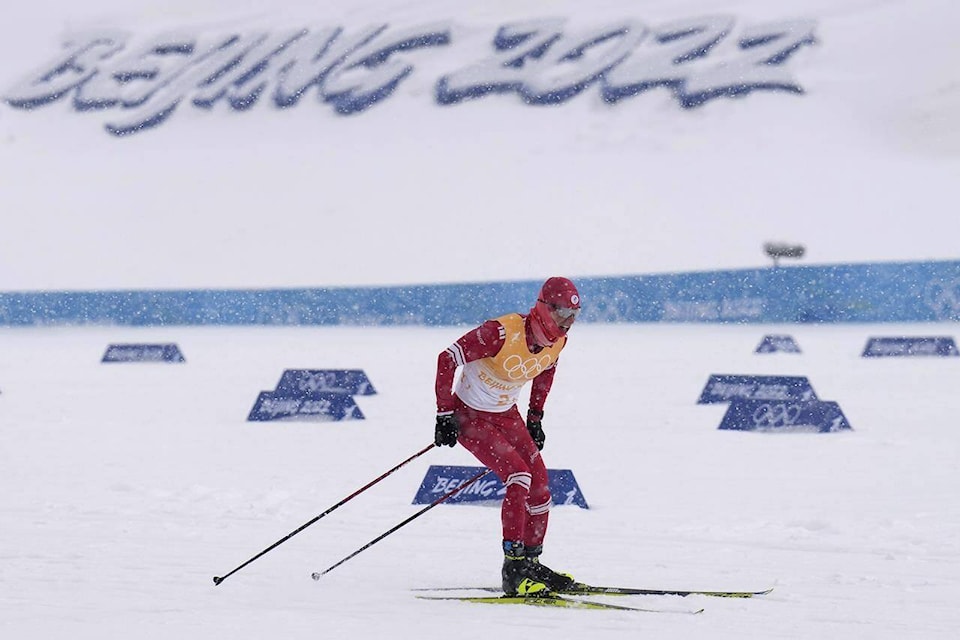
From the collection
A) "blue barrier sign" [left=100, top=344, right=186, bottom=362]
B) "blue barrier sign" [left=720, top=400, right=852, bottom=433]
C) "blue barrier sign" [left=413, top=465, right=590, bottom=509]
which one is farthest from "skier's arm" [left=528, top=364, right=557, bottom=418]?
"blue barrier sign" [left=100, top=344, right=186, bottom=362]

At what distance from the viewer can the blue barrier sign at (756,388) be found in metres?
12.8

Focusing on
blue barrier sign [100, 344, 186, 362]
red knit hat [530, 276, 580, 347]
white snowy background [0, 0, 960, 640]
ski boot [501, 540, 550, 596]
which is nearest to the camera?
red knit hat [530, 276, 580, 347]

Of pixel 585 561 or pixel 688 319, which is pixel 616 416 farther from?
pixel 688 319

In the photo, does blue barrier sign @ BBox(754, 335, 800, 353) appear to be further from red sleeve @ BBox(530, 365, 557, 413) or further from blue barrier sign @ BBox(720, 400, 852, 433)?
red sleeve @ BBox(530, 365, 557, 413)

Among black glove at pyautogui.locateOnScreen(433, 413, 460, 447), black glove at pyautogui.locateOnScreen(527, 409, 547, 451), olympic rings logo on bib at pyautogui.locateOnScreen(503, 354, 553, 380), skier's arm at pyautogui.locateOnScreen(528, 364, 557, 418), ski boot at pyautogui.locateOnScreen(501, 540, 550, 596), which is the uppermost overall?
olympic rings logo on bib at pyautogui.locateOnScreen(503, 354, 553, 380)

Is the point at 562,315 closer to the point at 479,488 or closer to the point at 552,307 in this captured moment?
the point at 552,307

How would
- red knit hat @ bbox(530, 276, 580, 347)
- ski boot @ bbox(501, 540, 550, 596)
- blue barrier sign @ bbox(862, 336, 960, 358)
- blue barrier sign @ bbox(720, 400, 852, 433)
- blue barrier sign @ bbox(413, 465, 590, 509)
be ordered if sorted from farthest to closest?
blue barrier sign @ bbox(862, 336, 960, 358) → blue barrier sign @ bbox(720, 400, 852, 433) → blue barrier sign @ bbox(413, 465, 590, 509) → ski boot @ bbox(501, 540, 550, 596) → red knit hat @ bbox(530, 276, 580, 347)

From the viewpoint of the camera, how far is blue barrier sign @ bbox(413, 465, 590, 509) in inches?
340

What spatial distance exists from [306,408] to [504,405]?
7284 mm

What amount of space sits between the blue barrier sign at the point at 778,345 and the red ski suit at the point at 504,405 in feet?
49.7

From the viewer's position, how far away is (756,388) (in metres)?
13.5

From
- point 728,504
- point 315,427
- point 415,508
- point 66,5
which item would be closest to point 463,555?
point 415,508

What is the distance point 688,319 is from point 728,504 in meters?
18.6

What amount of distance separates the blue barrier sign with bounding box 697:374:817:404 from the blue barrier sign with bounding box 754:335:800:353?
652 centimetres
